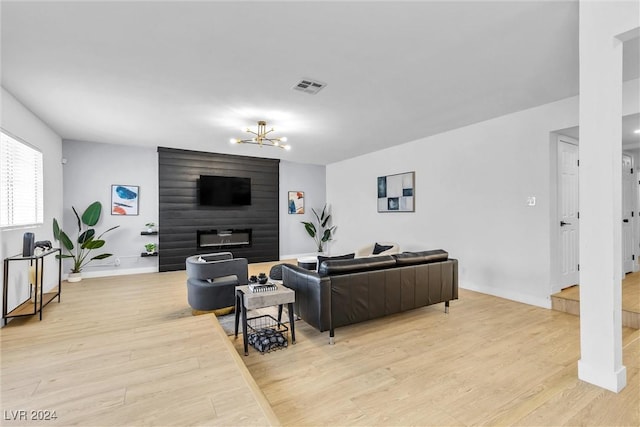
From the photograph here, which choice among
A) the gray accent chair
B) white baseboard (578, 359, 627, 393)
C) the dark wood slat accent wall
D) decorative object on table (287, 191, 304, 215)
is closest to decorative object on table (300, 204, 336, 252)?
decorative object on table (287, 191, 304, 215)

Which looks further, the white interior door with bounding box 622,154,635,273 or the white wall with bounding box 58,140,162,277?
the white wall with bounding box 58,140,162,277

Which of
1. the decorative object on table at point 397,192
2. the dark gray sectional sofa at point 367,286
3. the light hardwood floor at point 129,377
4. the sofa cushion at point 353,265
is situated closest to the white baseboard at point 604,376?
the dark gray sectional sofa at point 367,286

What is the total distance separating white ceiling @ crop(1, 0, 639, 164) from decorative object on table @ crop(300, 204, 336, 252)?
3.92 m

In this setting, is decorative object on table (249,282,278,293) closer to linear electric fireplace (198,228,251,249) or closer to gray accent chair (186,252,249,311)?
gray accent chair (186,252,249,311)

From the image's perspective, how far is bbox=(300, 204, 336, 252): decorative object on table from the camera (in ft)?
27.0

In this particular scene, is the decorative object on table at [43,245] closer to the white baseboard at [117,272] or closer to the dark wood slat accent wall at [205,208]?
the white baseboard at [117,272]

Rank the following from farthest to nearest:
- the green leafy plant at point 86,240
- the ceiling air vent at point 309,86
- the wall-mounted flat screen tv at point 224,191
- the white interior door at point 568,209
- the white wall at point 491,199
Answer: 1. the wall-mounted flat screen tv at point 224,191
2. the green leafy plant at point 86,240
3. the white interior door at point 568,209
4. the white wall at point 491,199
5. the ceiling air vent at point 309,86

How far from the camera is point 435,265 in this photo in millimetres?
3617

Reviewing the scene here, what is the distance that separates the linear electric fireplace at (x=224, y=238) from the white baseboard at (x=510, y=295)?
476 cm

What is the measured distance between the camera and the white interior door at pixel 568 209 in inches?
162

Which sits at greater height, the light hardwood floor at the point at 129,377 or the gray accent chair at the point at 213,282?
the gray accent chair at the point at 213,282

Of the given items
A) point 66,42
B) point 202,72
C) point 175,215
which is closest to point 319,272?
point 202,72

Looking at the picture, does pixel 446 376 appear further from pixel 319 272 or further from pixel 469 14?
pixel 469 14

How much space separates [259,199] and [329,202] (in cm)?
197
